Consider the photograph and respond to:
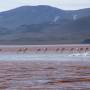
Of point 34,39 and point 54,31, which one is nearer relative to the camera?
point 34,39

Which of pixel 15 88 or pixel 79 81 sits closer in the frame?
pixel 15 88

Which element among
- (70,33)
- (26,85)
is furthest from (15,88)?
(70,33)

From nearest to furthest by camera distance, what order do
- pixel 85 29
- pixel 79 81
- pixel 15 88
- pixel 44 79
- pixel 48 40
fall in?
pixel 15 88
pixel 79 81
pixel 44 79
pixel 48 40
pixel 85 29

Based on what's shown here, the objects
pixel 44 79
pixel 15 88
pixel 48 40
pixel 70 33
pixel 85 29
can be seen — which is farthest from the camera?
pixel 85 29

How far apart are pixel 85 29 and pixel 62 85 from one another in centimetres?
18263

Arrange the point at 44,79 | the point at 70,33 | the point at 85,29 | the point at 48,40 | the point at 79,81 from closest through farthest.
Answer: the point at 79,81 → the point at 44,79 → the point at 48,40 → the point at 70,33 → the point at 85,29

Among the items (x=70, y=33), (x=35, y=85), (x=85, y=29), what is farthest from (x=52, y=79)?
(x=85, y=29)

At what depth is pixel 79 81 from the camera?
16031 millimetres

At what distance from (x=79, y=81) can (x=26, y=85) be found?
1867 millimetres

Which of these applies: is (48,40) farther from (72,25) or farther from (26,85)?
(26,85)

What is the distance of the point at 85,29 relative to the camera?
19688 centimetres

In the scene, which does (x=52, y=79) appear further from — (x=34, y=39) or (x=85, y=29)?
(x=85, y=29)

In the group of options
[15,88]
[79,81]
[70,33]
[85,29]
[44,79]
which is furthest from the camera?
[85,29]

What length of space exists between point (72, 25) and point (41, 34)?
18.6 m
